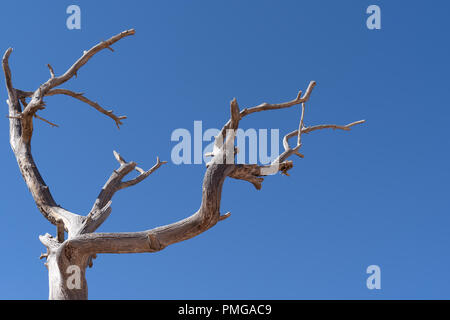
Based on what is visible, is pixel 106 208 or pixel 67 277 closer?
pixel 67 277

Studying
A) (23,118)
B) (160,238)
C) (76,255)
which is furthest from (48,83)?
(160,238)

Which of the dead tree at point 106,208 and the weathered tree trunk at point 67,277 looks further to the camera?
the weathered tree trunk at point 67,277

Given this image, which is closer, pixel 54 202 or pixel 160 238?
pixel 160 238

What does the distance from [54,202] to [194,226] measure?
3.01 meters

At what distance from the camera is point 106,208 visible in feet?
21.1

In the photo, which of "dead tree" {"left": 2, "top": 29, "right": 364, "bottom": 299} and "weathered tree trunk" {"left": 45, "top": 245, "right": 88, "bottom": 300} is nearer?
"dead tree" {"left": 2, "top": 29, "right": 364, "bottom": 299}

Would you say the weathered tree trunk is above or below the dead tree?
below

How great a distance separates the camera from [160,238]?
4945 millimetres

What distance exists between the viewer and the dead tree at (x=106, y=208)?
4.71m

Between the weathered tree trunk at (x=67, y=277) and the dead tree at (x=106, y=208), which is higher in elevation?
the dead tree at (x=106, y=208)

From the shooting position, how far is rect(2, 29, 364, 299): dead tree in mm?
4715

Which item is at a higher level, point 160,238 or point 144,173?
point 144,173

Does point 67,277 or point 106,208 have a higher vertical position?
point 106,208
